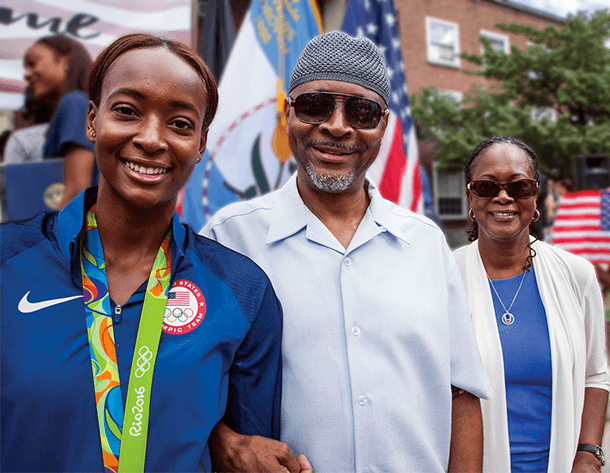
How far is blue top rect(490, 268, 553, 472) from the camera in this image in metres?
1.98

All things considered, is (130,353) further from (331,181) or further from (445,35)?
(445,35)

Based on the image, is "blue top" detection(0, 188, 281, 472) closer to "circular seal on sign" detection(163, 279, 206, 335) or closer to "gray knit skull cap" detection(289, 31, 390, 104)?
"circular seal on sign" detection(163, 279, 206, 335)

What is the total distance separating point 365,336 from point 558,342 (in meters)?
0.98

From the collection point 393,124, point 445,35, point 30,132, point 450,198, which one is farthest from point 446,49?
point 30,132

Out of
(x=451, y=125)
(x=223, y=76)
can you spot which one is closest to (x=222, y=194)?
(x=223, y=76)

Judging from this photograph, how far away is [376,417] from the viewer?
1.57 m

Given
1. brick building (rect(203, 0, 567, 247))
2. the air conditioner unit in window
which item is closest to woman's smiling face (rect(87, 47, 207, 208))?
brick building (rect(203, 0, 567, 247))

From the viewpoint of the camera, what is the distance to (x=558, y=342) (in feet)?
6.70

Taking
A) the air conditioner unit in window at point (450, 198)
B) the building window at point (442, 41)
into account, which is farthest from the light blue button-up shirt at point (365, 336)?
the building window at point (442, 41)

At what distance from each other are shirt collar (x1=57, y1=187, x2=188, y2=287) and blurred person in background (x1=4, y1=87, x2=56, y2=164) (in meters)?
2.47

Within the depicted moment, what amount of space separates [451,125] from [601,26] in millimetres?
5034

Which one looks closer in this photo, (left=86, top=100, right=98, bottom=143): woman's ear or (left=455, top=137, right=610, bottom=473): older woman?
(left=86, top=100, right=98, bottom=143): woman's ear

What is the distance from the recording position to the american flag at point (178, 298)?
51.7 inches

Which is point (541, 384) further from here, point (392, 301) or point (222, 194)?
point (222, 194)
